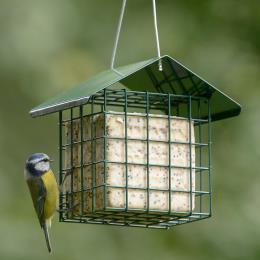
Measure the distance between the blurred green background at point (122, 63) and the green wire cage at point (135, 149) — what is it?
150 inches

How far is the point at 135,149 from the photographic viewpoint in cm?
1112

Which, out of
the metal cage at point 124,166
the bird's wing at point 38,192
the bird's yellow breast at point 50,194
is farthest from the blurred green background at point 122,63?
the metal cage at point 124,166

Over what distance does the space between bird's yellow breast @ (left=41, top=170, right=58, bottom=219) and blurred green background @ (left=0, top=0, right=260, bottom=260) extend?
305cm

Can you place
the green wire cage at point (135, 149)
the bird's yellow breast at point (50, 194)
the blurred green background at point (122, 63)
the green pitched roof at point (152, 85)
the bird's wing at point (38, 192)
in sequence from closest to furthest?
1. the green pitched roof at point (152, 85)
2. the green wire cage at point (135, 149)
3. the bird's yellow breast at point (50, 194)
4. the bird's wing at point (38, 192)
5. the blurred green background at point (122, 63)

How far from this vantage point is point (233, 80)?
17078 millimetres

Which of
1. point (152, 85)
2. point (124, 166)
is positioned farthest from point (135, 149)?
point (152, 85)

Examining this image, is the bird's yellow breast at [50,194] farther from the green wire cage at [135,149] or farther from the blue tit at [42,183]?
the green wire cage at [135,149]

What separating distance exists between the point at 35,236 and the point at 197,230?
1.67 meters

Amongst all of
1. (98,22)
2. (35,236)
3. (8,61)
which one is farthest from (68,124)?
(98,22)

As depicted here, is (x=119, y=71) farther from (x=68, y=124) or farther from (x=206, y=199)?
(x=206, y=199)

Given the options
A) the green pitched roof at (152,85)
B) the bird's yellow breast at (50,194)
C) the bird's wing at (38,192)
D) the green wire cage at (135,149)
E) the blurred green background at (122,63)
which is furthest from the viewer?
the blurred green background at (122,63)

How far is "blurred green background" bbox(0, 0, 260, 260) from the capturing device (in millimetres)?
15539

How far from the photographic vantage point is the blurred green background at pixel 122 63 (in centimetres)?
1554

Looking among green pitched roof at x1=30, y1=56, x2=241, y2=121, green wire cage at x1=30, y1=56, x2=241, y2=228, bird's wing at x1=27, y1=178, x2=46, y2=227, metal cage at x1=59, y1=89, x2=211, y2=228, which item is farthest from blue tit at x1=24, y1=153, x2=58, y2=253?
green pitched roof at x1=30, y1=56, x2=241, y2=121
